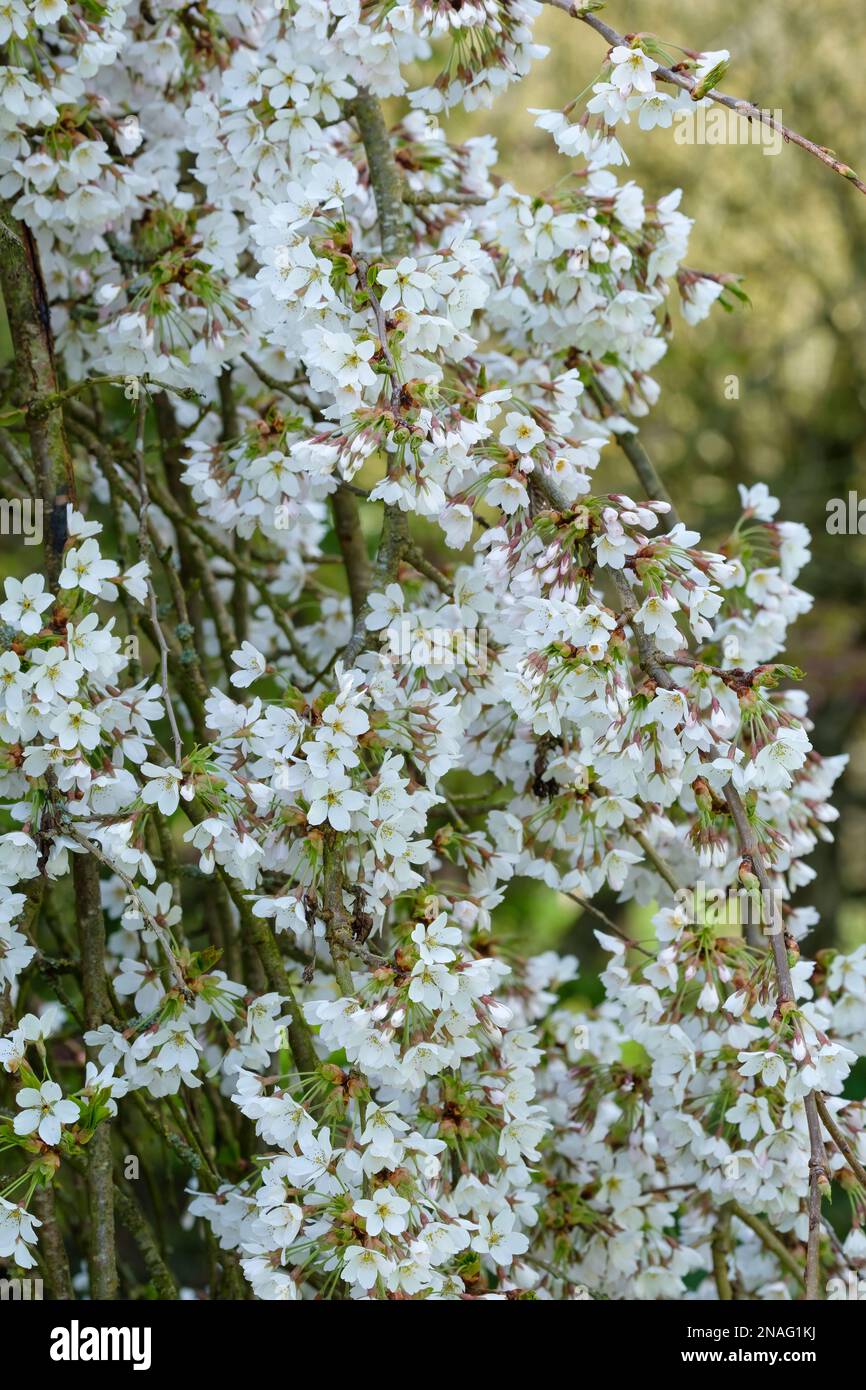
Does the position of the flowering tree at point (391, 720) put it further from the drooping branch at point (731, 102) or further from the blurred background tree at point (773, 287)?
Result: the blurred background tree at point (773, 287)

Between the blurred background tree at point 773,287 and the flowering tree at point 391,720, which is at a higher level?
the blurred background tree at point 773,287

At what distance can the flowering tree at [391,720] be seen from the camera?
5.68 feet

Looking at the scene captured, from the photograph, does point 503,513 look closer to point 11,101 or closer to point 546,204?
point 546,204

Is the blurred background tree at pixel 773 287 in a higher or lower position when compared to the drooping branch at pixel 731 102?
higher

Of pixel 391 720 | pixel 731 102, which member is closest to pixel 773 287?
pixel 731 102

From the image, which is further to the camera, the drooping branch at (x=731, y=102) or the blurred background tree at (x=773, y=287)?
the blurred background tree at (x=773, y=287)

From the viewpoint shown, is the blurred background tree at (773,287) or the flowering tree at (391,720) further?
the blurred background tree at (773,287)

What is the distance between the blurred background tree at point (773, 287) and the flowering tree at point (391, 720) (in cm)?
411

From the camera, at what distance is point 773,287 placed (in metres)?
6.90

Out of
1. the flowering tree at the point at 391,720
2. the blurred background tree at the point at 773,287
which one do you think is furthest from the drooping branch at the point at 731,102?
the blurred background tree at the point at 773,287

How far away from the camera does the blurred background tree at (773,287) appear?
6551 mm

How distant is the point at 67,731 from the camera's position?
5.76 feet

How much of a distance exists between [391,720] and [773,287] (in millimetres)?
5683

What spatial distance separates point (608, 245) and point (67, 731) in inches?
41.6
